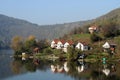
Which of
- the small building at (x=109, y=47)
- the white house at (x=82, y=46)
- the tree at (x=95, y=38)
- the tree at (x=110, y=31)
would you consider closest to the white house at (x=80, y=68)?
the small building at (x=109, y=47)

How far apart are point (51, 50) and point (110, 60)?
57.1 ft

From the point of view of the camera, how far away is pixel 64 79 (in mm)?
35781

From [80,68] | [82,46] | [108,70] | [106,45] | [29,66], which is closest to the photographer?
[108,70]

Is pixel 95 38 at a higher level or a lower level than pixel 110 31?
lower

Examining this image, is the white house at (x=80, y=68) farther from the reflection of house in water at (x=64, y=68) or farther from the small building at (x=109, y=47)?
the small building at (x=109, y=47)

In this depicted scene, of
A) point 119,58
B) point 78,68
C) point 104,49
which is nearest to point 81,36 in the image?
point 104,49

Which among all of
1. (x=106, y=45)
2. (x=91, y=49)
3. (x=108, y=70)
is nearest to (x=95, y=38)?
(x=91, y=49)

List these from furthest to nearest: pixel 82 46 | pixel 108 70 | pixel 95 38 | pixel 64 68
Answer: pixel 95 38 < pixel 82 46 < pixel 64 68 < pixel 108 70

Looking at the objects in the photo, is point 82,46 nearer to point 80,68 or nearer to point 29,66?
point 29,66

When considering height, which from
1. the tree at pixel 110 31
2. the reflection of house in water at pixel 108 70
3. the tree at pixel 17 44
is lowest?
the reflection of house in water at pixel 108 70

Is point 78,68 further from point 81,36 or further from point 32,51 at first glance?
point 81,36

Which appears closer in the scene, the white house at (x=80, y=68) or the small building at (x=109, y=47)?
the white house at (x=80, y=68)

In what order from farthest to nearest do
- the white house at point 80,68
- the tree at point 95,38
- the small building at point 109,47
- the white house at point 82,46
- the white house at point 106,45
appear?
the tree at point 95,38
the white house at point 82,46
the white house at point 106,45
the small building at point 109,47
the white house at point 80,68

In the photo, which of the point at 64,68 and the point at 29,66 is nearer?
the point at 64,68
